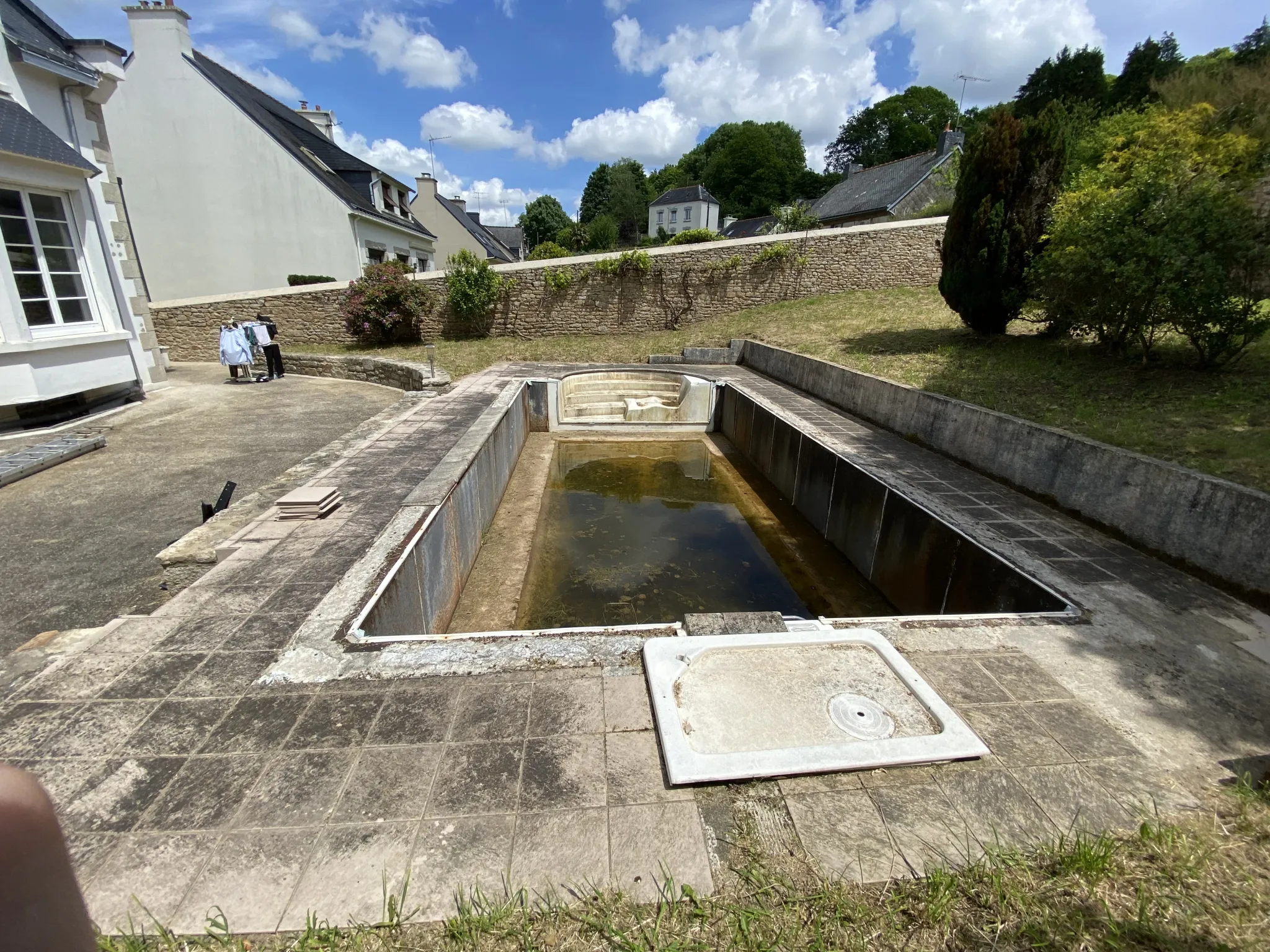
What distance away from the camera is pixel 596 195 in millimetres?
62000

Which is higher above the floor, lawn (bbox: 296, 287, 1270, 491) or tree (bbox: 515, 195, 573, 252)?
tree (bbox: 515, 195, 573, 252)

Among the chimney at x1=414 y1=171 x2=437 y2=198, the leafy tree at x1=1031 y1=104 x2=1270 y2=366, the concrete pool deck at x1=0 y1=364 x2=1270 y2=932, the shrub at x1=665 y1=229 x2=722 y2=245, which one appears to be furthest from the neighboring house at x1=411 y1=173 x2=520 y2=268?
the concrete pool deck at x1=0 y1=364 x2=1270 y2=932

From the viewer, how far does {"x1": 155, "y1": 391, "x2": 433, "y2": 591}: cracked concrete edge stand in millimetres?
3711

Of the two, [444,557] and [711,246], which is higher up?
[711,246]

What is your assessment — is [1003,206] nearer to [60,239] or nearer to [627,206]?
[60,239]

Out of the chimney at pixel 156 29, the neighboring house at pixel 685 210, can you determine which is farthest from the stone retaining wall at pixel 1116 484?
the neighboring house at pixel 685 210

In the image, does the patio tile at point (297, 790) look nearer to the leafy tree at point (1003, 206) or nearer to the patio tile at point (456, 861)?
the patio tile at point (456, 861)

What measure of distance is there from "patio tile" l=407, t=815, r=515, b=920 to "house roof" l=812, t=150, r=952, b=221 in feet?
107

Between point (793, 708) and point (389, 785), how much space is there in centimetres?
172

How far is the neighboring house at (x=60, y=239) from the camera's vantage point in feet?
23.9

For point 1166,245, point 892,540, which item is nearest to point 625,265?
point 1166,245

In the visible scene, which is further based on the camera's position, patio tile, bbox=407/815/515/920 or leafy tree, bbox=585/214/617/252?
leafy tree, bbox=585/214/617/252

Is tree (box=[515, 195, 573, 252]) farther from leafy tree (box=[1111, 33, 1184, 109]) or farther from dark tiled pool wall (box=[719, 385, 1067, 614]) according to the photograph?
dark tiled pool wall (box=[719, 385, 1067, 614])

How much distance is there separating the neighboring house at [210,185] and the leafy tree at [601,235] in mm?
25742
